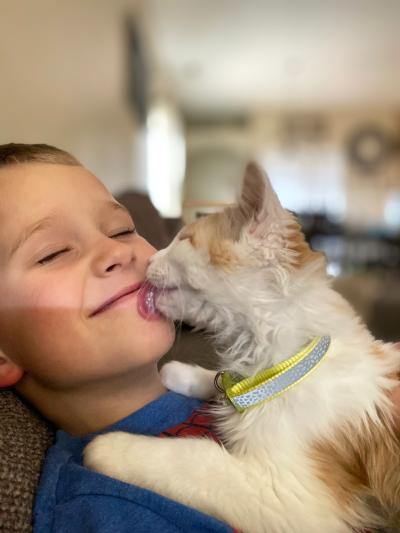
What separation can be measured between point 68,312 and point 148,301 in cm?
14

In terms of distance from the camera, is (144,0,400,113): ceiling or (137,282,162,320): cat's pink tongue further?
(144,0,400,113): ceiling

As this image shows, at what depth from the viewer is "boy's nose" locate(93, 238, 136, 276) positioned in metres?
0.75

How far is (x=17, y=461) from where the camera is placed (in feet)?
2.18

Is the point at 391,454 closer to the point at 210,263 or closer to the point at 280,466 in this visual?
the point at 280,466

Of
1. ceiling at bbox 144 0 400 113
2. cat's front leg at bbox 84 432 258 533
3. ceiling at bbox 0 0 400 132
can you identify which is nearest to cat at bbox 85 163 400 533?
cat's front leg at bbox 84 432 258 533

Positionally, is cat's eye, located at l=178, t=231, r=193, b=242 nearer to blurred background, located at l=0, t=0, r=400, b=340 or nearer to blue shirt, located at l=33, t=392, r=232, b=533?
blurred background, located at l=0, t=0, r=400, b=340

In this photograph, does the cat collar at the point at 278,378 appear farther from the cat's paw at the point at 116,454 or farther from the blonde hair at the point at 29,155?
the blonde hair at the point at 29,155

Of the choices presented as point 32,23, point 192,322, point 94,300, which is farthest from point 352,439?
point 32,23

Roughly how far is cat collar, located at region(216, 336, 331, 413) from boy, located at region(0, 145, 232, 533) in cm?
15

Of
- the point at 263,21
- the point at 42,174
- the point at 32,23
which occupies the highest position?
the point at 263,21

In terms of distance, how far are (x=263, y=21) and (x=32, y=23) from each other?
13.2 ft

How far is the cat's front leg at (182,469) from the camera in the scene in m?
0.65

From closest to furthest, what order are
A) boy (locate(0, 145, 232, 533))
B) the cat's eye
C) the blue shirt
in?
1. the blue shirt
2. boy (locate(0, 145, 232, 533))
3. the cat's eye

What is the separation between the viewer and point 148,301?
2.64 ft
